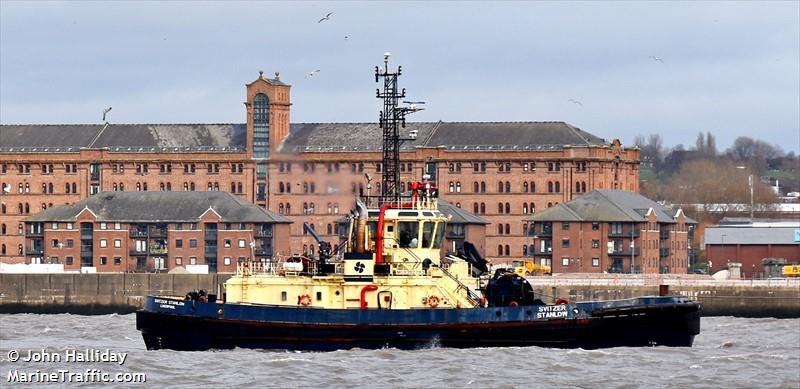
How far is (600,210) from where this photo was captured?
14825cm

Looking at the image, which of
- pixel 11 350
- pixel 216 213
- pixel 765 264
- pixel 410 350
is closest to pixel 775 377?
pixel 410 350

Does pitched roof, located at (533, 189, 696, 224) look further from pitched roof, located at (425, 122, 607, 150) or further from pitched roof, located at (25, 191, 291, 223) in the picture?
pitched roof, located at (25, 191, 291, 223)

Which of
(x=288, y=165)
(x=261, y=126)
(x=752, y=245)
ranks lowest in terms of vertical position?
(x=752, y=245)

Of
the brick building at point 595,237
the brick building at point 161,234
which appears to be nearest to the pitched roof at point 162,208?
the brick building at point 161,234

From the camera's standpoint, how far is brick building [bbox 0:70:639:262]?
15925 cm

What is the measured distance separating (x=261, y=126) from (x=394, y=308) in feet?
297

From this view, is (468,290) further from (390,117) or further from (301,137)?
(301,137)

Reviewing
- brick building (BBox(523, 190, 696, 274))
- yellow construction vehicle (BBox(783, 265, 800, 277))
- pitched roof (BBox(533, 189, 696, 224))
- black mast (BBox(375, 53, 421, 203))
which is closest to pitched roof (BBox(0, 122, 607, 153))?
pitched roof (BBox(533, 189, 696, 224))

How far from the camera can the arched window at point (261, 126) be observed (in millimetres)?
162625

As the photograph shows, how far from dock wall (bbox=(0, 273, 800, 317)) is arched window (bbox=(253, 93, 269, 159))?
32.0 m

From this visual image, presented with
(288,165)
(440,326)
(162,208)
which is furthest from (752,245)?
(440,326)

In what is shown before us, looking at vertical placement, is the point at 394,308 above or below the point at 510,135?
below

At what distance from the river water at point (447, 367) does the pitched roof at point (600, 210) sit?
68.0 meters

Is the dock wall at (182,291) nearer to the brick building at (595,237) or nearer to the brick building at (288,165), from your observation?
the brick building at (595,237)
